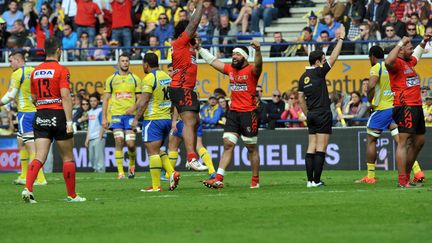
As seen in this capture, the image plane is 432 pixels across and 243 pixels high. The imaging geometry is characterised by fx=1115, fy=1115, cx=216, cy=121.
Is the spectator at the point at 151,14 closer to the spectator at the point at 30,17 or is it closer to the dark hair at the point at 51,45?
the spectator at the point at 30,17

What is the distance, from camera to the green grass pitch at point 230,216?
12.0 m

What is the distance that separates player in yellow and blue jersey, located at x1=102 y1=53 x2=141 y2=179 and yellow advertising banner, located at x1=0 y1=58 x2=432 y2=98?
6.33 m

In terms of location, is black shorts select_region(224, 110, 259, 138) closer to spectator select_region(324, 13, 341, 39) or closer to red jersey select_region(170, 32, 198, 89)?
red jersey select_region(170, 32, 198, 89)

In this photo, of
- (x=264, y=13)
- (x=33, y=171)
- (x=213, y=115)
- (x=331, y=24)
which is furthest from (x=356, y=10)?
(x=33, y=171)

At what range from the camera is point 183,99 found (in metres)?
19.5

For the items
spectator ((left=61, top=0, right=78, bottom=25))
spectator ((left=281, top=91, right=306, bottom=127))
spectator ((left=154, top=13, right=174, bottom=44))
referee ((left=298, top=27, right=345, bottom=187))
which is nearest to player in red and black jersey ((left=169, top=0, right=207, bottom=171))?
referee ((left=298, top=27, right=345, bottom=187))

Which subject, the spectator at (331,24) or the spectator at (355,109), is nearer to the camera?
the spectator at (355,109)

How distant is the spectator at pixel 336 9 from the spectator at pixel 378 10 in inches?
29.0

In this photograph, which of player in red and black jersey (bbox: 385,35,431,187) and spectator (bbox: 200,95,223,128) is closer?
player in red and black jersey (bbox: 385,35,431,187)

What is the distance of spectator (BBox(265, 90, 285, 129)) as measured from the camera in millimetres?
28969

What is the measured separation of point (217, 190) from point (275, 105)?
37.1ft

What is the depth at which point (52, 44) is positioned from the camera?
53.1 feet

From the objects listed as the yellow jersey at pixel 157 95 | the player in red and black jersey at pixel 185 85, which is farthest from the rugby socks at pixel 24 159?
the player in red and black jersey at pixel 185 85

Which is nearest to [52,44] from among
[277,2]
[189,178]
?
[189,178]
